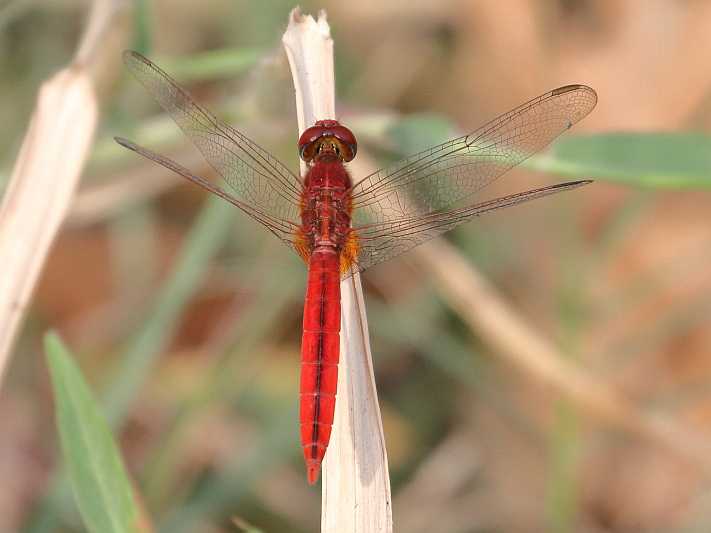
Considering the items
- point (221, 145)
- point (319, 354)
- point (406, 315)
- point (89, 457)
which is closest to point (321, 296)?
point (319, 354)

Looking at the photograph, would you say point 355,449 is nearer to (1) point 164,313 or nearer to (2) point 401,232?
(2) point 401,232

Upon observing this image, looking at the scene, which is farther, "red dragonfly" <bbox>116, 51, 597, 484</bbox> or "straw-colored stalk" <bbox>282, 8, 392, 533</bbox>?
"red dragonfly" <bbox>116, 51, 597, 484</bbox>

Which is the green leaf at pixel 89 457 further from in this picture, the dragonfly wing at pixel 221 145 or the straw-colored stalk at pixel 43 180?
the dragonfly wing at pixel 221 145

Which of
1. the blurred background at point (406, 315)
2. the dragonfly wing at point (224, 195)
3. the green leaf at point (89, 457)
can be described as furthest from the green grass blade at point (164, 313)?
the green leaf at point (89, 457)

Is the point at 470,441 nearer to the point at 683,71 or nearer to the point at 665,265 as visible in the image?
Answer: the point at 665,265

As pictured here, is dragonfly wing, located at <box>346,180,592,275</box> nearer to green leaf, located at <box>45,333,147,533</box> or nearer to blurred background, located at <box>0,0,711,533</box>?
blurred background, located at <box>0,0,711,533</box>

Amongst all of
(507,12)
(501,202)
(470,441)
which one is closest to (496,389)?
(470,441)

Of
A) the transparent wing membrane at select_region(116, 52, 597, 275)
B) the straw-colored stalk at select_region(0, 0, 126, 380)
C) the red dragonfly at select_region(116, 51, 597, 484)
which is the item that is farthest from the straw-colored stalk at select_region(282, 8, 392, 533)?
the straw-colored stalk at select_region(0, 0, 126, 380)
